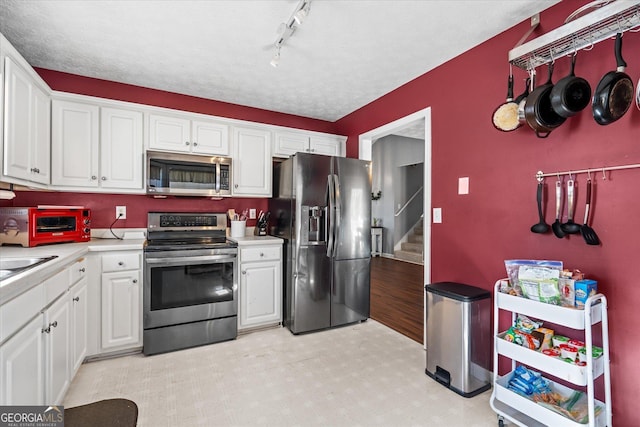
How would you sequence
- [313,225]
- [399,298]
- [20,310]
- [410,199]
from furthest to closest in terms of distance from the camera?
[410,199] < [399,298] < [313,225] < [20,310]

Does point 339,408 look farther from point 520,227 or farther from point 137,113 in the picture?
point 137,113

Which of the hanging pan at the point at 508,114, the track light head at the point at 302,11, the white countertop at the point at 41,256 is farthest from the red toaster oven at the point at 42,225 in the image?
the hanging pan at the point at 508,114

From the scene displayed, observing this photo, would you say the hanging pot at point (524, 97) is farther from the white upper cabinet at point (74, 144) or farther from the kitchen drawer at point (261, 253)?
the white upper cabinet at point (74, 144)

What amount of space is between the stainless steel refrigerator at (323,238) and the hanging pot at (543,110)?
1.72 m

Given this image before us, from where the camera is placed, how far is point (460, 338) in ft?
6.80

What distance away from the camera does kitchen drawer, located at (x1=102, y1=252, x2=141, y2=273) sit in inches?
97.9

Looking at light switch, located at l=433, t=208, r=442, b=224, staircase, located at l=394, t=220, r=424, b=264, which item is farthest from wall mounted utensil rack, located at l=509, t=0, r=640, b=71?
staircase, located at l=394, t=220, r=424, b=264

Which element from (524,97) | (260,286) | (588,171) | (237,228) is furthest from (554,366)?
(237,228)

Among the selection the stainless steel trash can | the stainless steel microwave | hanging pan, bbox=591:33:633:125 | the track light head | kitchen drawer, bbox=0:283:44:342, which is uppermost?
the track light head

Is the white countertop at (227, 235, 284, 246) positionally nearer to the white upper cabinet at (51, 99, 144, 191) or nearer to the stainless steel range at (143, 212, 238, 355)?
the stainless steel range at (143, 212, 238, 355)

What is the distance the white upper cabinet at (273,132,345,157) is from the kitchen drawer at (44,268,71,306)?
222cm

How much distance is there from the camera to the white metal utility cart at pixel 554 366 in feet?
4.92

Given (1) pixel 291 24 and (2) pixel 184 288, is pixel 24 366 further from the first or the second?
(1) pixel 291 24

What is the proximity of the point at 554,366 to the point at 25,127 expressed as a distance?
357 cm
